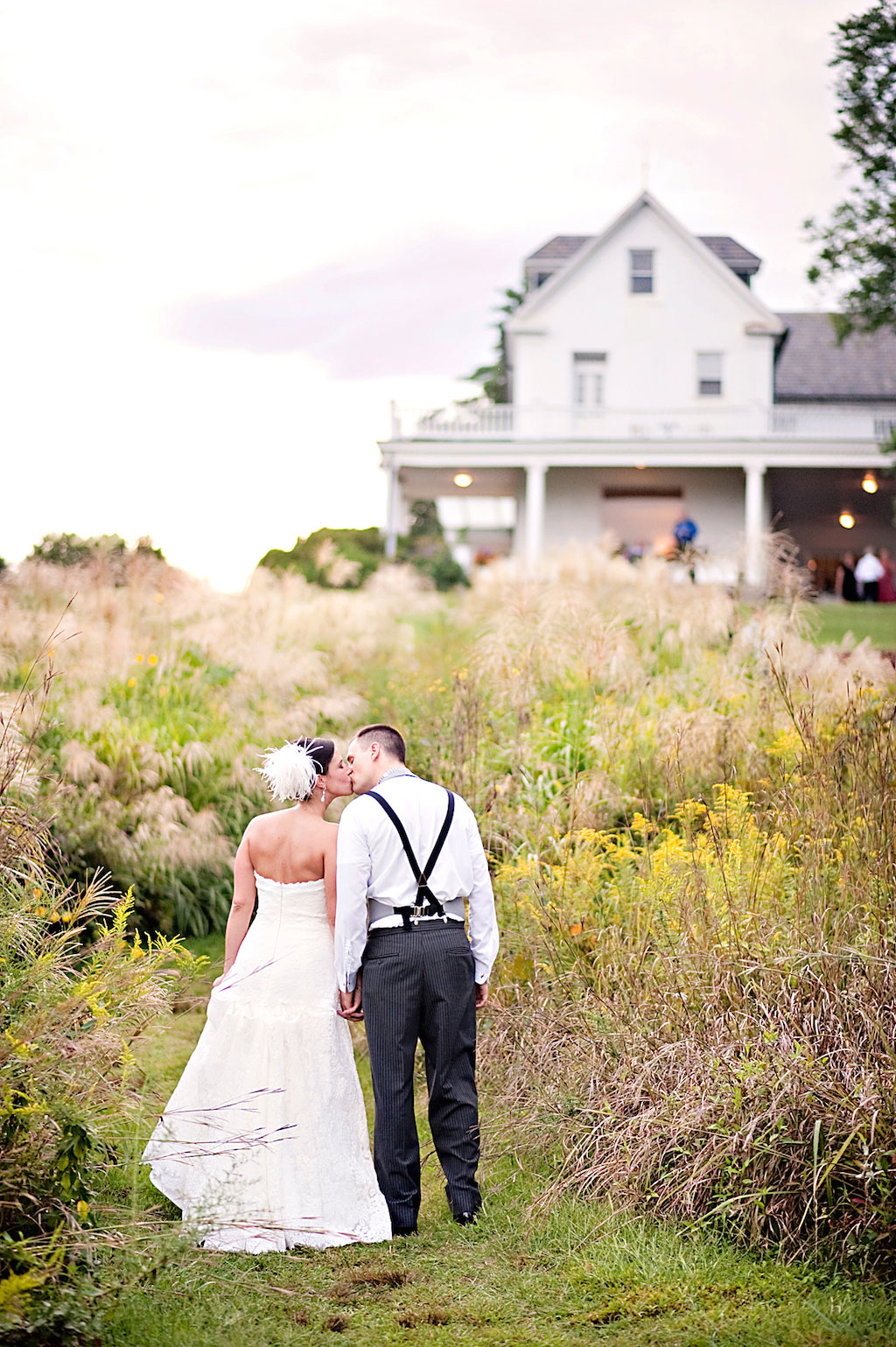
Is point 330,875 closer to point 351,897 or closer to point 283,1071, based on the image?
point 351,897

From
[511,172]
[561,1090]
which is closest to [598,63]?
[511,172]

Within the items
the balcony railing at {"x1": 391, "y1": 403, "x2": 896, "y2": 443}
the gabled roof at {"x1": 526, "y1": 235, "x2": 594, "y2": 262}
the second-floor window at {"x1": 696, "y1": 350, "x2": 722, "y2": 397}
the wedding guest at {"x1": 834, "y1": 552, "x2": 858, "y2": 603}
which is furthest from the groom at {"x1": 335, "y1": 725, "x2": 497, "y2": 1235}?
the gabled roof at {"x1": 526, "y1": 235, "x2": 594, "y2": 262}

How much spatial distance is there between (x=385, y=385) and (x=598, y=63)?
1399cm

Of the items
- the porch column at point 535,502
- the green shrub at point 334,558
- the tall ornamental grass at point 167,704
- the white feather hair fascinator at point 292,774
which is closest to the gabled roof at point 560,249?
the porch column at point 535,502

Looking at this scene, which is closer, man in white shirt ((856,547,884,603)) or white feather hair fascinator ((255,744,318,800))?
white feather hair fascinator ((255,744,318,800))

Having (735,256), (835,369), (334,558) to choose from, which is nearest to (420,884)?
(334,558)

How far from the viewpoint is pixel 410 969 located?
4.71m

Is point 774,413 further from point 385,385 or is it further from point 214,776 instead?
point 214,776

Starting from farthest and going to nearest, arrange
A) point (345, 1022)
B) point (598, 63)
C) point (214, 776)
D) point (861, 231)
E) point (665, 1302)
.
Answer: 1. point (861, 231)
2. point (598, 63)
3. point (214, 776)
4. point (345, 1022)
5. point (665, 1302)

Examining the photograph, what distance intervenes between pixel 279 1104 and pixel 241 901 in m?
0.81

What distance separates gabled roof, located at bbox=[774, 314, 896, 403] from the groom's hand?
2804cm

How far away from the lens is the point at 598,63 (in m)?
13.4

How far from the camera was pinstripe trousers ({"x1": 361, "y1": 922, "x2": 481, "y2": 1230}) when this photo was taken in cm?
472

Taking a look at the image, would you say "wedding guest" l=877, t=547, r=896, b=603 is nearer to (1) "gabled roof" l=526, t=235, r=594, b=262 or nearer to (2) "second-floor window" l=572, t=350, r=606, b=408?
(2) "second-floor window" l=572, t=350, r=606, b=408
